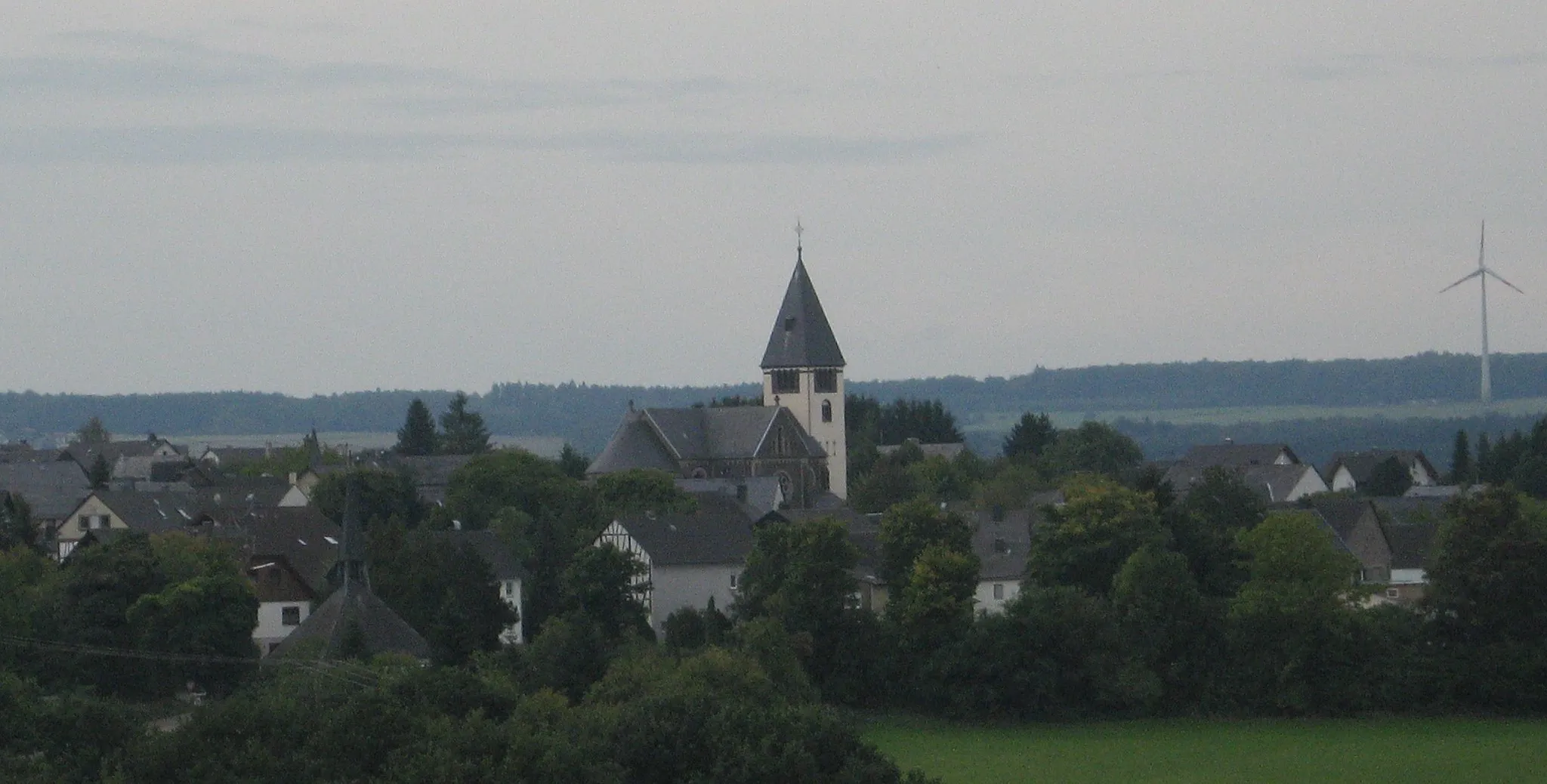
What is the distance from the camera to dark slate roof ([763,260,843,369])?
5182 inches

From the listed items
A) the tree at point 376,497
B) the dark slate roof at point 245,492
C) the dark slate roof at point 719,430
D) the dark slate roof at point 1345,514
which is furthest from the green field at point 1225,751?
the dark slate roof at point 719,430

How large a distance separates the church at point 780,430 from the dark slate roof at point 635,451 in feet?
0.12

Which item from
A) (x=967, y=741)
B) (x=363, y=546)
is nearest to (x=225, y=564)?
(x=363, y=546)

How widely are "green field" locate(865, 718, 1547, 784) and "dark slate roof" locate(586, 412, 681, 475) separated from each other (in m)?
58.3

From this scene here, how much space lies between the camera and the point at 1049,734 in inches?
2422

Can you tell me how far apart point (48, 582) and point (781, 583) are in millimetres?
20466

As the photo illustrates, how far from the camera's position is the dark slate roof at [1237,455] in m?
147

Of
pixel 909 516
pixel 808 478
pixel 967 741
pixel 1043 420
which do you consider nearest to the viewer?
pixel 967 741

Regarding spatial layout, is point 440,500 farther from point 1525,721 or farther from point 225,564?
point 1525,721

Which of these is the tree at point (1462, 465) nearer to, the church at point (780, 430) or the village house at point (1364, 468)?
the village house at point (1364, 468)

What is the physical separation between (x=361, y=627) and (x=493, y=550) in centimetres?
1902

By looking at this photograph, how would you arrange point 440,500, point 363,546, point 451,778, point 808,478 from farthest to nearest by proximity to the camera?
1. point 808,478
2. point 440,500
3. point 363,546
4. point 451,778

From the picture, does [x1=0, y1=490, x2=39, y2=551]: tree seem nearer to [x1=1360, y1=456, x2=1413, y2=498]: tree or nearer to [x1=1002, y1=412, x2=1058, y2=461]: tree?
[x1=1360, y1=456, x2=1413, y2=498]: tree

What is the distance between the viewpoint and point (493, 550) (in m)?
81.8
